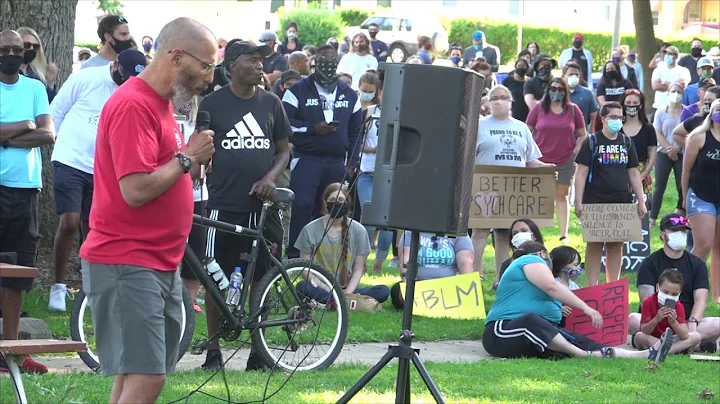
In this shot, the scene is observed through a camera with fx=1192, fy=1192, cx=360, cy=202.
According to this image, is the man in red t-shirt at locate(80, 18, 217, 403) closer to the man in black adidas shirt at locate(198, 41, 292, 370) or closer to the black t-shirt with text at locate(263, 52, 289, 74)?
the man in black adidas shirt at locate(198, 41, 292, 370)

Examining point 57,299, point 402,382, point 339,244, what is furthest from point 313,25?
point 402,382

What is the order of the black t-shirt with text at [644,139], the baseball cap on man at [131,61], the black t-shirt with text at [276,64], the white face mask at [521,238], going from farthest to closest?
the black t-shirt with text at [276,64], the black t-shirt with text at [644,139], the white face mask at [521,238], the baseball cap on man at [131,61]

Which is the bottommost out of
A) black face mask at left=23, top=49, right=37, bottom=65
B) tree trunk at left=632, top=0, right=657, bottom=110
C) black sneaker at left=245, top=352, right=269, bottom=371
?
black sneaker at left=245, top=352, right=269, bottom=371

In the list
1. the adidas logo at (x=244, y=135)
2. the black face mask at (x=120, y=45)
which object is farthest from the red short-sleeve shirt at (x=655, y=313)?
the black face mask at (x=120, y=45)

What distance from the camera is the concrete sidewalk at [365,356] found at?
825 centimetres

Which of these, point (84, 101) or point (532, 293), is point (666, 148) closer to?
point (532, 293)

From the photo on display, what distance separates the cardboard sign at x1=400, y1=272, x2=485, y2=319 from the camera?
36.0 feet

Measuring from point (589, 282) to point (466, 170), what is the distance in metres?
6.84

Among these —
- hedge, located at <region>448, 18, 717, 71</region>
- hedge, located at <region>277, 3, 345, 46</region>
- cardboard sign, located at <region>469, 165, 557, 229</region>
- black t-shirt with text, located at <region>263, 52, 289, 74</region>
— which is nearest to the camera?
cardboard sign, located at <region>469, 165, 557, 229</region>

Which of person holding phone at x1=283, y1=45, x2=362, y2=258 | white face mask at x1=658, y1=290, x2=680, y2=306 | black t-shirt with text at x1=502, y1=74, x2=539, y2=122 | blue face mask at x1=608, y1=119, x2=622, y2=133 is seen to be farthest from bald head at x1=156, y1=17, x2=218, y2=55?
black t-shirt with text at x1=502, y1=74, x2=539, y2=122

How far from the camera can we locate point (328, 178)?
1166 cm

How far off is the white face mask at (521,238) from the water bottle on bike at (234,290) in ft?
11.8

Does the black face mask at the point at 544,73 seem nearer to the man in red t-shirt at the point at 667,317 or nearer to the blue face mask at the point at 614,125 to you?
the blue face mask at the point at 614,125

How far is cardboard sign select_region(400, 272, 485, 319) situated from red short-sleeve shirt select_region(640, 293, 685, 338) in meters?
1.54
